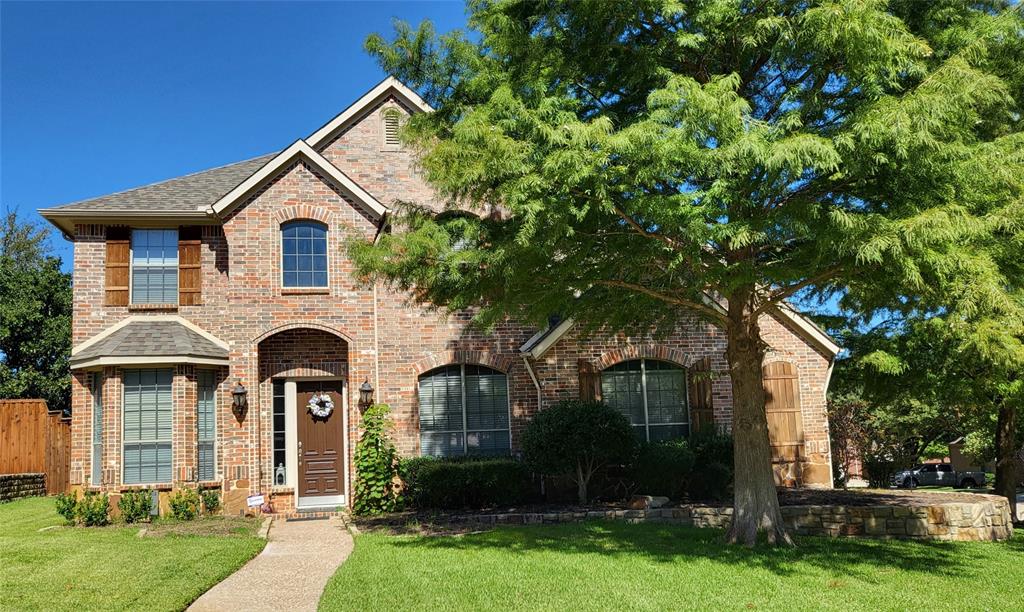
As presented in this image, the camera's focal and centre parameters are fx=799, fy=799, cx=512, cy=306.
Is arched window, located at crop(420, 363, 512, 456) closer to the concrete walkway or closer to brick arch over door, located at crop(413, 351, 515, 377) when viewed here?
brick arch over door, located at crop(413, 351, 515, 377)

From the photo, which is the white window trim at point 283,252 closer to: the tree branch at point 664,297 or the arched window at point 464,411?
the arched window at point 464,411

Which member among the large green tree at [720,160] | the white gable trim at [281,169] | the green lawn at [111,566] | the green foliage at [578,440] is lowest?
the green lawn at [111,566]

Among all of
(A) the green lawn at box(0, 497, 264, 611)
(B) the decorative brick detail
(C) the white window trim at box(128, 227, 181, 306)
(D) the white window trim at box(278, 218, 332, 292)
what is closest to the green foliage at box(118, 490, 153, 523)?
(A) the green lawn at box(0, 497, 264, 611)

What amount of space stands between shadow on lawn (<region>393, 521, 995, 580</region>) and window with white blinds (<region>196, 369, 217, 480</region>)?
5.23 meters

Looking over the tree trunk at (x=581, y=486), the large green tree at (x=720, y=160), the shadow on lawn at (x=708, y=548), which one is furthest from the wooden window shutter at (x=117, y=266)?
the tree trunk at (x=581, y=486)

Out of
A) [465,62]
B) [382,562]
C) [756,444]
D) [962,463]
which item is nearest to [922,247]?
[756,444]

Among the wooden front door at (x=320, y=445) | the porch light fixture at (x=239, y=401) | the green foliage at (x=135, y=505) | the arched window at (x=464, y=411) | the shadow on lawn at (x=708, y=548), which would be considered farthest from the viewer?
the arched window at (x=464, y=411)

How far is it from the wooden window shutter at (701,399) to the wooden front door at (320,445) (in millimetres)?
6991

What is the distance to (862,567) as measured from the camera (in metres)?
9.57

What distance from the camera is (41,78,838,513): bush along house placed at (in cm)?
1459

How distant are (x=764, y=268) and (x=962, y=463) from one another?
34194mm

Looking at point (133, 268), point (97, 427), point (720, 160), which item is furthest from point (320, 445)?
point (720, 160)

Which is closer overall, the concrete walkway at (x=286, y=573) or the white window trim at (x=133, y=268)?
the concrete walkway at (x=286, y=573)

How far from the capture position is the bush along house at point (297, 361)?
14.6 metres
